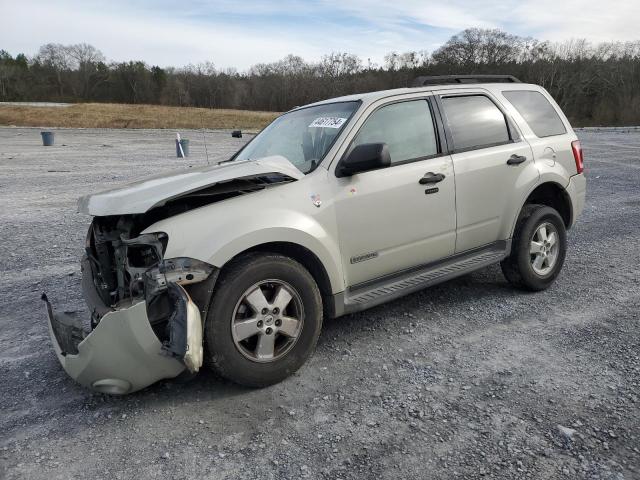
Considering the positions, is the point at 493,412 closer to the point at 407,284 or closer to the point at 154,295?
the point at 407,284

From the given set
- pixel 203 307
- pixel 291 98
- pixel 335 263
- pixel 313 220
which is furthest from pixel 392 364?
pixel 291 98

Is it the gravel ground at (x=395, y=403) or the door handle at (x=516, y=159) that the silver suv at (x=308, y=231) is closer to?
the door handle at (x=516, y=159)

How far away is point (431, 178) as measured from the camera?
383 centimetres

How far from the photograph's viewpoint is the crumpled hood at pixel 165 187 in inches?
116

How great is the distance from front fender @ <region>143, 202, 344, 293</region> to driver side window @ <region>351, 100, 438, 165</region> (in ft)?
2.53

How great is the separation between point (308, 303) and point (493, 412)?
51.4 inches

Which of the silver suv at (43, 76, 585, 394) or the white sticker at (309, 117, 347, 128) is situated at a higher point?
the white sticker at (309, 117, 347, 128)

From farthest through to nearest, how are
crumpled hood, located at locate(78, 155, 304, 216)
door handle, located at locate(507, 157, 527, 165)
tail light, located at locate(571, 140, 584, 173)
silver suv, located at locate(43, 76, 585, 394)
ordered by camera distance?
tail light, located at locate(571, 140, 584, 173)
door handle, located at locate(507, 157, 527, 165)
crumpled hood, located at locate(78, 155, 304, 216)
silver suv, located at locate(43, 76, 585, 394)

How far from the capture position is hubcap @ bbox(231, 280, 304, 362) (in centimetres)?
302

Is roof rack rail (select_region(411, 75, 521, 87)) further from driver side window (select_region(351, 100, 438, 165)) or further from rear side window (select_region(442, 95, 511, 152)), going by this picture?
driver side window (select_region(351, 100, 438, 165))

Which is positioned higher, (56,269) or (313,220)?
(313,220)

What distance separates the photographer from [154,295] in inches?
110

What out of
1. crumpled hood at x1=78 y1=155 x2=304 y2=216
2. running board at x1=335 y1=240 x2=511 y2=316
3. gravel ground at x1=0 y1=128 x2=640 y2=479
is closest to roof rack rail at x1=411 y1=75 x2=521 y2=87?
running board at x1=335 y1=240 x2=511 y2=316

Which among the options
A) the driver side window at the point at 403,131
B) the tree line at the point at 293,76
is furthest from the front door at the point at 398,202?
the tree line at the point at 293,76
